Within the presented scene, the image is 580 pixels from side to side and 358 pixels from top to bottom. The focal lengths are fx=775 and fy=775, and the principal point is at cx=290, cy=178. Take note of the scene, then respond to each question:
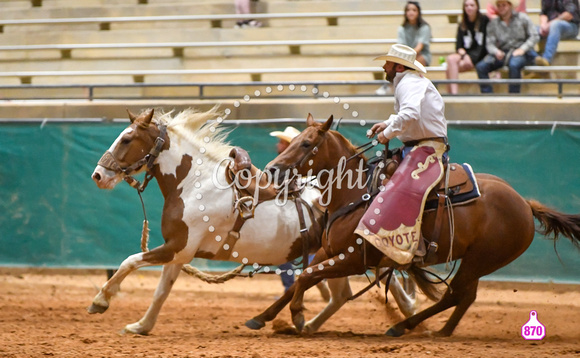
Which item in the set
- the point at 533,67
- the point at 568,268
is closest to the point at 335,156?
the point at 568,268

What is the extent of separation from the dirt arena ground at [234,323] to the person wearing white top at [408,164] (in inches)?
33.2

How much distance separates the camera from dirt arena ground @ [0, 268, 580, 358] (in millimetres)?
5934

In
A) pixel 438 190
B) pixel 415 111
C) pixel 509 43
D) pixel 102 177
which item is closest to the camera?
pixel 415 111

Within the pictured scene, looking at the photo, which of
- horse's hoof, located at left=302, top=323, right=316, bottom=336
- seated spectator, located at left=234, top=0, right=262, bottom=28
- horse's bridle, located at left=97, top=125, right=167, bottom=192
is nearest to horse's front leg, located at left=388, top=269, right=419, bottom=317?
horse's hoof, located at left=302, top=323, right=316, bottom=336

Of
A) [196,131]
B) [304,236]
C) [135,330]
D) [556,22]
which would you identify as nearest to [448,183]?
[304,236]

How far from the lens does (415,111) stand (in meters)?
6.16

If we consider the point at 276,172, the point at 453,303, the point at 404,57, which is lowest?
the point at 453,303

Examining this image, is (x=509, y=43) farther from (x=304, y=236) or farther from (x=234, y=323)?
(x=234, y=323)

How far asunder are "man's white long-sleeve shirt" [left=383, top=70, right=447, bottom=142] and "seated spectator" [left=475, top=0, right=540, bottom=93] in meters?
4.23

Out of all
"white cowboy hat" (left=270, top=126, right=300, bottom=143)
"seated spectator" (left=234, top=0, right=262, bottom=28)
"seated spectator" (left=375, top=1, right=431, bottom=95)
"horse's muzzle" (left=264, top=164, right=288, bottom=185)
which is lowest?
"horse's muzzle" (left=264, top=164, right=288, bottom=185)

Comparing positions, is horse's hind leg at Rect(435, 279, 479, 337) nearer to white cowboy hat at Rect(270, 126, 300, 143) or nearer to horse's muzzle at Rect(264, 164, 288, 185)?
horse's muzzle at Rect(264, 164, 288, 185)

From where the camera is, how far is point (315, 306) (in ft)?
29.1

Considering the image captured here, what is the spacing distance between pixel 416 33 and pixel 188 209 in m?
5.28

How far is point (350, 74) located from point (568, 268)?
4.75 metres
